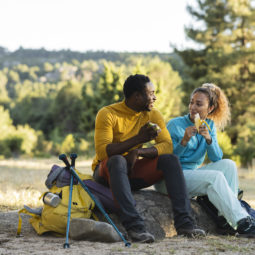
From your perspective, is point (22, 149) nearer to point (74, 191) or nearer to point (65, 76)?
point (74, 191)

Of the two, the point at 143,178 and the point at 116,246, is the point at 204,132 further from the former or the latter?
the point at 116,246

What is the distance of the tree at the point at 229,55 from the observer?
18.8m

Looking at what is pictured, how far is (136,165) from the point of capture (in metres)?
3.67

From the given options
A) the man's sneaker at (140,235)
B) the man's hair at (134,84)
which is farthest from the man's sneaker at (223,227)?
the man's hair at (134,84)

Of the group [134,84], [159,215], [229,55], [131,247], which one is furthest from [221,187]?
[229,55]

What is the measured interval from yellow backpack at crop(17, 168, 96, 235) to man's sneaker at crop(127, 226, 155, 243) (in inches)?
20.7

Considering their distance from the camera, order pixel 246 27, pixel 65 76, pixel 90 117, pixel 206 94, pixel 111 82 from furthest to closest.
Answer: pixel 65 76, pixel 90 117, pixel 111 82, pixel 246 27, pixel 206 94

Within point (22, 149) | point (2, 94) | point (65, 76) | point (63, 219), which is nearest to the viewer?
point (63, 219)

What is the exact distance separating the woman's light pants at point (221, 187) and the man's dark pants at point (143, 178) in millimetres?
332

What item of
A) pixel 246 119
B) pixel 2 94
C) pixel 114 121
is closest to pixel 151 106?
Result: pixel 114 121

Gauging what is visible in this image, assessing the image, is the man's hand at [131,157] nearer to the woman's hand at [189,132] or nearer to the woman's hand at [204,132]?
the woman's hand at [189,132]

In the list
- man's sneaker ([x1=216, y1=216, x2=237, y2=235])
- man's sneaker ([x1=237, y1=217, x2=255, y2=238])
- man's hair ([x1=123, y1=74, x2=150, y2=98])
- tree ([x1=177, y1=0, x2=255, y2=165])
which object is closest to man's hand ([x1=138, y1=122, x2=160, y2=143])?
man's hair ([x1=123, y1=74, x2=150, y2=98])

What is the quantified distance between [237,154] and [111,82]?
9130 millimetres

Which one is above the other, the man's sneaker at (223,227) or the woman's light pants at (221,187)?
the woman's light pants at (221,187)
